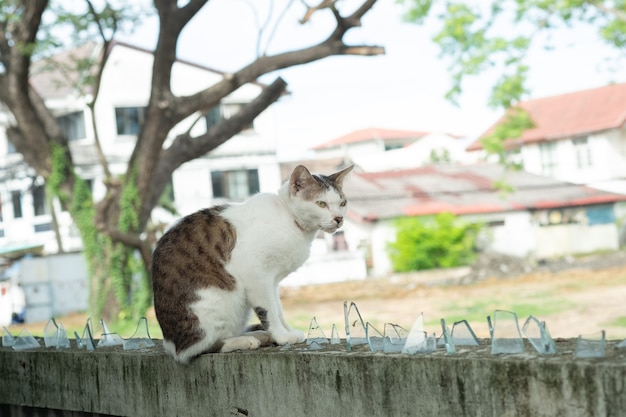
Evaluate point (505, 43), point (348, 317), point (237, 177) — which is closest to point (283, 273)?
point (348, 317)

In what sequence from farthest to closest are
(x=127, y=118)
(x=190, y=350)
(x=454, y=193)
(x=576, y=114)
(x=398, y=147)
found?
(x=398, y=147)
(x=576, y=114)
(x=454, y=193)
(x=127, y=118)
(x=190, y=350)

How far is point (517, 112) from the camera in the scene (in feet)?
66.9

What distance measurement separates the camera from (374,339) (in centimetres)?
216

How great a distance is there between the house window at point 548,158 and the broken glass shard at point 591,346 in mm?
28613

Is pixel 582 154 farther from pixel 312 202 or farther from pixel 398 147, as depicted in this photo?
pixel 312 202

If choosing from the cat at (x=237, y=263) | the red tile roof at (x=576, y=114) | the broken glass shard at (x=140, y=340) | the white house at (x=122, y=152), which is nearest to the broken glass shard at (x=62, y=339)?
the broken glass shard at (x=140, y=340)

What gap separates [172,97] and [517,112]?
11399mm

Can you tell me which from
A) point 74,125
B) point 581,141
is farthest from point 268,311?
point 581,141

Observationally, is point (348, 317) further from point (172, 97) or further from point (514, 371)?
point (172, 97)

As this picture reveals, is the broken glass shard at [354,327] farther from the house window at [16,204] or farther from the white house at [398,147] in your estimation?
the white house at [398,147]

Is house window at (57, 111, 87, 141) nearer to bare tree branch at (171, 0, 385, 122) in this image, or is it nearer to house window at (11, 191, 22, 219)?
house window at (11, 191, 22, 219)

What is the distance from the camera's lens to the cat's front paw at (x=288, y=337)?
2645 mm

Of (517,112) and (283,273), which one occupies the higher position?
(517,112)

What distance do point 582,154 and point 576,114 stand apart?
4.63 feet
